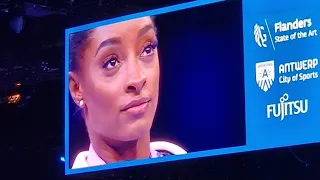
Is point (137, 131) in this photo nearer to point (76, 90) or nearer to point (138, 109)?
point (138, 109)

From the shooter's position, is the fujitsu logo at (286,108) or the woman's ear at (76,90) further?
the woman's ear at (76,90)

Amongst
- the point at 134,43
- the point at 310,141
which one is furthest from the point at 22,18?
the point at 310,141

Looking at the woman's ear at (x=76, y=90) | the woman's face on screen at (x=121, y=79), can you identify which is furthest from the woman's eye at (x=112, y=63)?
the woman's ear at (x=76, y=90)

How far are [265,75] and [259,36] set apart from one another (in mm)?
207

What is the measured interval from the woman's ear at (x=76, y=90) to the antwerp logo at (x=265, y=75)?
44.6 inches

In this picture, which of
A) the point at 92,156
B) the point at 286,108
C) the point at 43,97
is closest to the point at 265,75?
the point at 286,108

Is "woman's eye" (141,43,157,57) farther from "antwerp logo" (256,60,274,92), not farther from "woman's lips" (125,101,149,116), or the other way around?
"antwerp logo" (256,60,274,92)

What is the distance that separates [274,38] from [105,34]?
1063 mm

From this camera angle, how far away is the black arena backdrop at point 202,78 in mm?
4230

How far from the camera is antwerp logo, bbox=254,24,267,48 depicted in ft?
13.6

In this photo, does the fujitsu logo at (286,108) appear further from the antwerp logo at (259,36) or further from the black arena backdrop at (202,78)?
the antwerp logo at (259,36)

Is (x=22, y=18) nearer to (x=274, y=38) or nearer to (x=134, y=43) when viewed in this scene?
(x=134, y=43)

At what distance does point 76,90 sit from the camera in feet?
15.7

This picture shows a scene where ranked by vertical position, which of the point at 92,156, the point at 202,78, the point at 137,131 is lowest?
the point at 92,156
